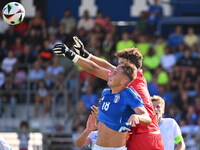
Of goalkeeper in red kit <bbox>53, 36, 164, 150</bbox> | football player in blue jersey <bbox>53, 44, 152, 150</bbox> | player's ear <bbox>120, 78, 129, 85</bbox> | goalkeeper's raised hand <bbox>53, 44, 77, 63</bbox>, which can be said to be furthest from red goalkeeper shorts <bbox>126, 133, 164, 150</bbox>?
goalkeeper's raised hand <bbox>53, 44, 77, 63</bbox>

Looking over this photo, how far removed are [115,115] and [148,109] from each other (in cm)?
48

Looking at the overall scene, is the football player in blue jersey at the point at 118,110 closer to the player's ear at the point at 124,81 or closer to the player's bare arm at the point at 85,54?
the player's ear at the point at 124,81

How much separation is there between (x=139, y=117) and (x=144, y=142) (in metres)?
0.69

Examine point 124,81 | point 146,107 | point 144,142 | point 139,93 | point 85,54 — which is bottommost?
point 144,142

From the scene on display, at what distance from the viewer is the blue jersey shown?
18.2 feet

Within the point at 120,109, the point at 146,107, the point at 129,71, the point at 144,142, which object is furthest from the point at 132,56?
the point at 144,142

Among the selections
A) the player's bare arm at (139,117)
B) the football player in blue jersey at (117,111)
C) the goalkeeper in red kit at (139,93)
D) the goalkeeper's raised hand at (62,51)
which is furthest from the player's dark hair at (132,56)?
the player's bare arm at (139,117)

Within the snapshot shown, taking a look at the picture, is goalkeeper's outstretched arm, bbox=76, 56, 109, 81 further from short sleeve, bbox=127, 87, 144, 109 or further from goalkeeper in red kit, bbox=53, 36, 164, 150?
short sleeve, bbox=127, 87, 144, 109

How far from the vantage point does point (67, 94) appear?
1361 cm

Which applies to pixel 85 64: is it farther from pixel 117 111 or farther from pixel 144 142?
pixel 144 142

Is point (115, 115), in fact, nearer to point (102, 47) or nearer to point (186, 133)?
point (186, 133)

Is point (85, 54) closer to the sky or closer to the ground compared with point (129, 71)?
closer to the sky

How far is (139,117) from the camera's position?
5199mm

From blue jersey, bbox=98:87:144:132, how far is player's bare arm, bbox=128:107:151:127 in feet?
0.29
